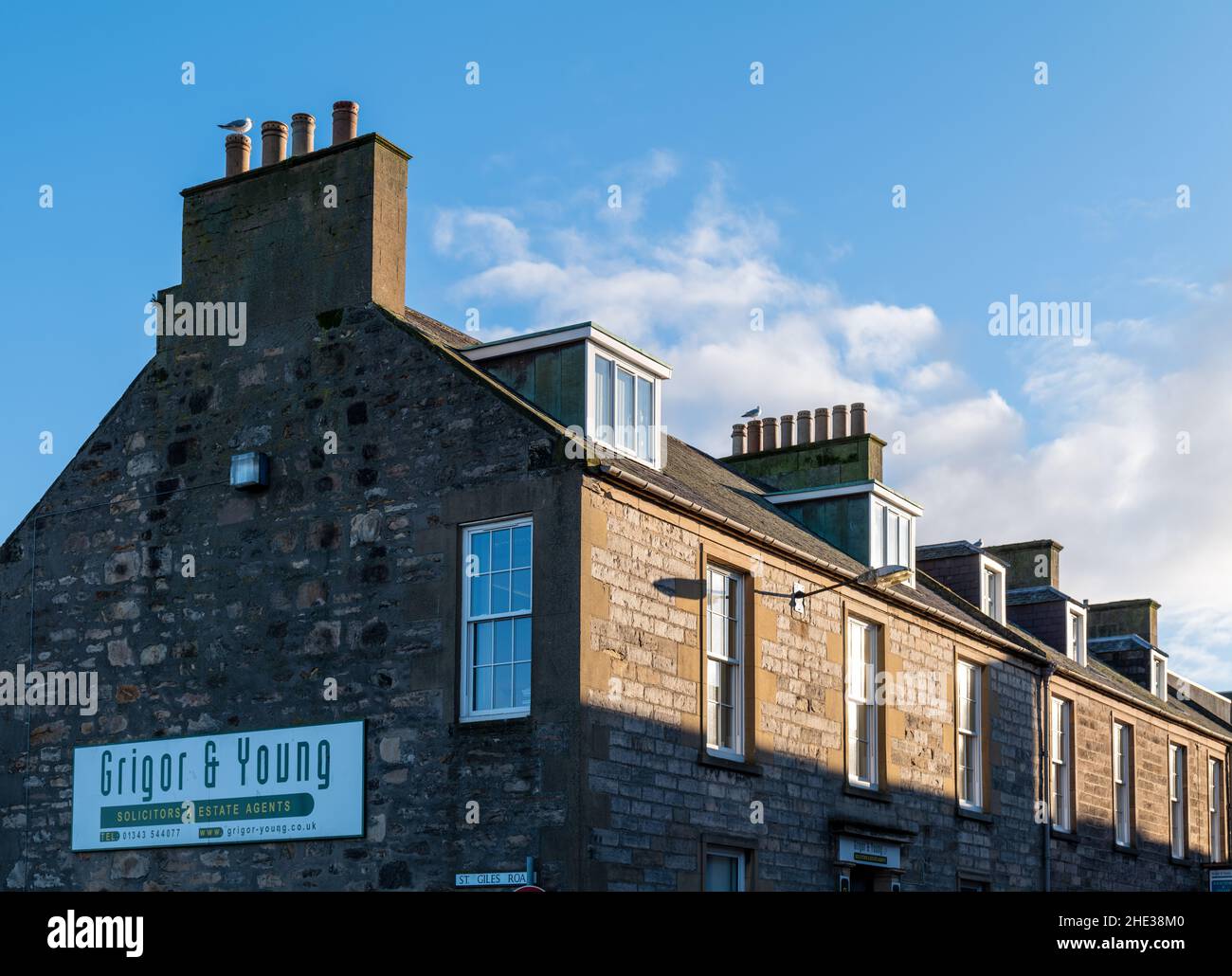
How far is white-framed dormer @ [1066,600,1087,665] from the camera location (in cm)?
2902

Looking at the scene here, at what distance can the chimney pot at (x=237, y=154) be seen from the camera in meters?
18.8

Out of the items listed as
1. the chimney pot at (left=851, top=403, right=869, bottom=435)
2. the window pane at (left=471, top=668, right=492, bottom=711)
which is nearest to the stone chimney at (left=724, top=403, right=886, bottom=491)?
the chimney pot at (left=851, top=403, right=869, bottom=435)

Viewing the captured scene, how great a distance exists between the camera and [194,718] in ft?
56.4

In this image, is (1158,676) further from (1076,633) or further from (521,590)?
(521,590)

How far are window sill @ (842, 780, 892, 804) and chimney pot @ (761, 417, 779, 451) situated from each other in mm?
7599

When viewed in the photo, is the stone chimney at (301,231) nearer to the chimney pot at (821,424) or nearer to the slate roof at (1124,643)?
the chimney pot at (821,424)

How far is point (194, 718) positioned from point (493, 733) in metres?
3.96

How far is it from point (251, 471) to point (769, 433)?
11.0m

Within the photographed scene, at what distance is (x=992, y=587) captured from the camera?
1056 inches

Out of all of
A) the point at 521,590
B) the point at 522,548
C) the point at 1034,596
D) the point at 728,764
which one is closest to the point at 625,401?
the point at 522,548

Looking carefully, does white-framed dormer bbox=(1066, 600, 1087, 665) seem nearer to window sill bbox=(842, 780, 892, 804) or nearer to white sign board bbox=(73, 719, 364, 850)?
window sill bbox=(842, 780, 892, 804)

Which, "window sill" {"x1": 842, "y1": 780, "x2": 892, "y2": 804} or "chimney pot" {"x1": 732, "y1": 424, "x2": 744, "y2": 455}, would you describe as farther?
"chimney pot" {"x1": 732, "y1": 424, "x2": 744, "y2": 455}

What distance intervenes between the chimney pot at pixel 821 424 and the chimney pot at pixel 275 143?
33.6 ft
